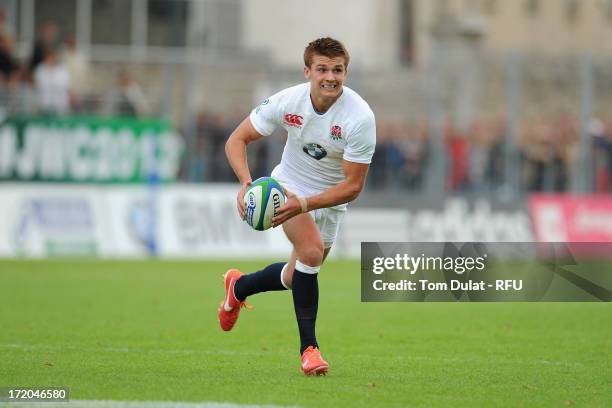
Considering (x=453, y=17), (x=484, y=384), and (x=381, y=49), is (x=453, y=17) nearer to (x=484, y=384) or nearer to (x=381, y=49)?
(x=381, y=49)

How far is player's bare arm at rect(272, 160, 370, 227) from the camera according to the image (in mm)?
8578

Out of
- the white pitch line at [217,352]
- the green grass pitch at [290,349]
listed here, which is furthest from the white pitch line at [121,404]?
the white pitch line at [217,352]

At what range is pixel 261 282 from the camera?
9.66m

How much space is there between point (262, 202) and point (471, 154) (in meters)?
16.7

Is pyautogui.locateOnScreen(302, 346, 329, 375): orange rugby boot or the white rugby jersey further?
the white rugby jersey

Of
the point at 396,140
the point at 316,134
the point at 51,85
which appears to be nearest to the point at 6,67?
the point at 51,85

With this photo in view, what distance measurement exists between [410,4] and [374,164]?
60.2 feet

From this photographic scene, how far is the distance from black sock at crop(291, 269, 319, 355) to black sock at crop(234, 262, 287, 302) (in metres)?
0.51

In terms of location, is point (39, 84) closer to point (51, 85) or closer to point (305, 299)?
point (51, 85)

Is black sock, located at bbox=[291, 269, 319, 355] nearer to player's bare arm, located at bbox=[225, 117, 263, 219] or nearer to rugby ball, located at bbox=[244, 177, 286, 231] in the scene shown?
rugby ball, located at bbox=[244, 177, 286, 231]

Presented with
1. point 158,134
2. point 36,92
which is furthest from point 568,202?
point 36,92

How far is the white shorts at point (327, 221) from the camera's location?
30.3 feet

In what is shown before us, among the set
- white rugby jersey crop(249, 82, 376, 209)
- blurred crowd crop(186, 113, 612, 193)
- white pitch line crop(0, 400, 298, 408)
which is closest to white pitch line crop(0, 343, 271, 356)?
white rugby jersey crop(249, 82, 376, 209)

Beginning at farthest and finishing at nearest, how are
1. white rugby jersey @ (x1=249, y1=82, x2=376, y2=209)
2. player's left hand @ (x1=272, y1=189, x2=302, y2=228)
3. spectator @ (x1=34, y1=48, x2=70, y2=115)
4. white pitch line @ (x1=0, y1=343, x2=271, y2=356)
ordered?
spectator @ (x1=34, y1=48, x2=70, y2=115), white pitch line @ (x1=0, y1=343, x2=271, y2=356), white rugby jersey @ (x1=249, y1=82, x2=376, y2=209), player's left hand @ (x1=272, y1=189, x2=302, y2=228)
